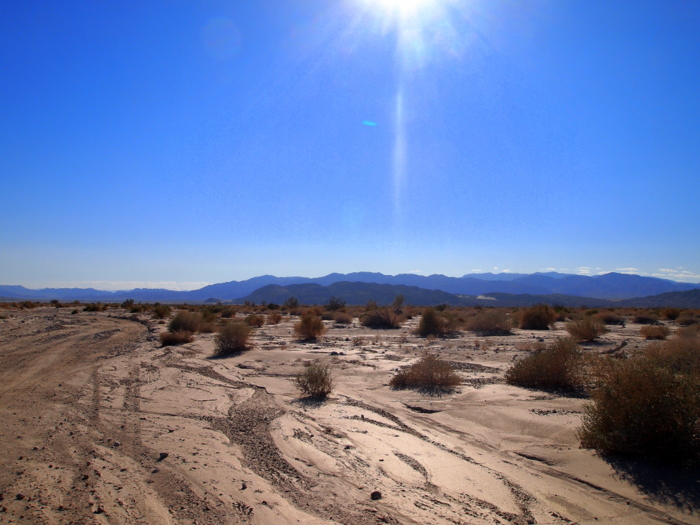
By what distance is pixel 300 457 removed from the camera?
5797mm

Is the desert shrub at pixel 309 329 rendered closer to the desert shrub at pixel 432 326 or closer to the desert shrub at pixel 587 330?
the desert shrub at pixel 432 326

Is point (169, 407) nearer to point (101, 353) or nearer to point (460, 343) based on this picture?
point (101, 353)

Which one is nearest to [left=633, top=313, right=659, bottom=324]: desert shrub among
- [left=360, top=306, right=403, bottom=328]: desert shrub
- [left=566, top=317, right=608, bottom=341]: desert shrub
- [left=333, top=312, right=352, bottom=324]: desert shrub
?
[left=566, top=317, right=608, bottom=341]: desert shrub

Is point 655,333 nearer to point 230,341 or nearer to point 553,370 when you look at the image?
point 553,370

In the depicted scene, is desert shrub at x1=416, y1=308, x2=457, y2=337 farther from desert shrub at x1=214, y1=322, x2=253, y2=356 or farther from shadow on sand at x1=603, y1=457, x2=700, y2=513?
shadow on sand at x1=603, y1=457, x2=700, y2=513

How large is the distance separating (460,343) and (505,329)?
6.01 m

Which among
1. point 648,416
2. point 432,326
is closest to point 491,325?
point 432,326

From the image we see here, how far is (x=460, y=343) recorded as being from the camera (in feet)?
62.2

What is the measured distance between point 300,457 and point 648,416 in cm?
450

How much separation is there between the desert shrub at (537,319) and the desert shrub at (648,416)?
2101cm

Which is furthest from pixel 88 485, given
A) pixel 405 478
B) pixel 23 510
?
pixel 405 478

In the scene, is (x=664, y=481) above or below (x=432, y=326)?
below

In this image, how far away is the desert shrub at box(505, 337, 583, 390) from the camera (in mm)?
9508

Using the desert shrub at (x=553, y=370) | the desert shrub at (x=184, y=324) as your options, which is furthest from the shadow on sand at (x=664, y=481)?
the desert shrub at (x=184, y=324)
